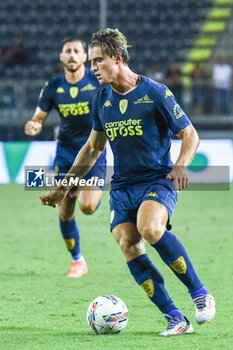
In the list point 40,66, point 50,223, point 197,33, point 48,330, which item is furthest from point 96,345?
point 197,33

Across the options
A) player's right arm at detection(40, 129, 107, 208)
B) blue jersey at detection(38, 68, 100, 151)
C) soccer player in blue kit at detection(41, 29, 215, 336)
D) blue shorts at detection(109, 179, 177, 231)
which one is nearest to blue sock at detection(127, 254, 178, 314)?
soccer player in blue kit at detection(41, 29, 215, 336)

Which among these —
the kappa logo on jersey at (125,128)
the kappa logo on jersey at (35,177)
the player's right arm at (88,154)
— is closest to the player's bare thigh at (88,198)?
the kappa logo on jersey at (35,177)

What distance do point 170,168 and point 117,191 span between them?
16.9 inches

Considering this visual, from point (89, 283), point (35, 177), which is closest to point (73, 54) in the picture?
point (89, 283)

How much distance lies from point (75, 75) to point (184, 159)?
3.97 m

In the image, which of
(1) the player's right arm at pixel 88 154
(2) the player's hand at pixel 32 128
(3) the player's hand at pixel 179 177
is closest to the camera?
(3) the player's hand at pixel 179 177

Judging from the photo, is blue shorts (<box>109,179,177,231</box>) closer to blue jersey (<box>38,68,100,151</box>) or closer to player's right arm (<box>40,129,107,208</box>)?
player's right arm (<box>40,129,107,208</box>)

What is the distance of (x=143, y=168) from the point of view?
5449 millimetres

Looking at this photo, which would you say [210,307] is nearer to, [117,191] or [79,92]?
[117,191]

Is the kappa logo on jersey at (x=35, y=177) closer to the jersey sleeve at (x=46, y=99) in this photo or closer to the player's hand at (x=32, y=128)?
the player's hand at (x=32, y=128)

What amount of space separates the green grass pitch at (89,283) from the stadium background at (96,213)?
10mm

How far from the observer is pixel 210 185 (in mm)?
16375

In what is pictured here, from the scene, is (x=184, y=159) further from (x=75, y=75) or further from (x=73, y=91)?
(x=75, y=75)

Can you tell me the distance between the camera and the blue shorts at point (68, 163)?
8.47m
